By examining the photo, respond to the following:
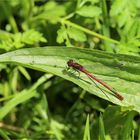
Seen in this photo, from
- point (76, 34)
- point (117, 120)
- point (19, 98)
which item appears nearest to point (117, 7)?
point (76, 34)

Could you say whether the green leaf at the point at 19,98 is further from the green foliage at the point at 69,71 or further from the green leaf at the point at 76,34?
the green leaf at the point at 76,34

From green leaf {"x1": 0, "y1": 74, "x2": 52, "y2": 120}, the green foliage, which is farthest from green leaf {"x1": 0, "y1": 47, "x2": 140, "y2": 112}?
green leaf {"x1": 0, "y1": 74, "x2": 52, "y2": 120}

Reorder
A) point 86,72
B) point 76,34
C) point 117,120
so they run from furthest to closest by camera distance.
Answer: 1. point 76,34
2. point 117,120
3. point 86,72

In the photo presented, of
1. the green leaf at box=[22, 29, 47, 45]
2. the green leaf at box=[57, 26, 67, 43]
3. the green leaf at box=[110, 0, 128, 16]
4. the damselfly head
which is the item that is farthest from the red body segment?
the green leaf at box=[110, 0, 128, 16]

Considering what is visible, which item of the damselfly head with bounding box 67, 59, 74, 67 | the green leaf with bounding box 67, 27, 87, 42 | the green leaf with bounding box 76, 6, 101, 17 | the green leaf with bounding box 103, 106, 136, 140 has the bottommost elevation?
the green leaf with bounding box 103, 106, 136, 140

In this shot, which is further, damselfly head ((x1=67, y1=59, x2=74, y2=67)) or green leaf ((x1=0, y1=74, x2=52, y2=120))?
green leaf ((x1=0, y1=74, x2=52, y2=120))

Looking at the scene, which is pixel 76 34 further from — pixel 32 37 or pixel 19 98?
pixel 19 98

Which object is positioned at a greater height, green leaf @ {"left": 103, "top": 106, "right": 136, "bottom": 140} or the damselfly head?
the damselfly head

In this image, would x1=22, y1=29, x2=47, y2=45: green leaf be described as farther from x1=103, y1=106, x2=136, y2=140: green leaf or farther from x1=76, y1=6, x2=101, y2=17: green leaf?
x1=103, y1=106, x2=136, y2=140: green leaf
